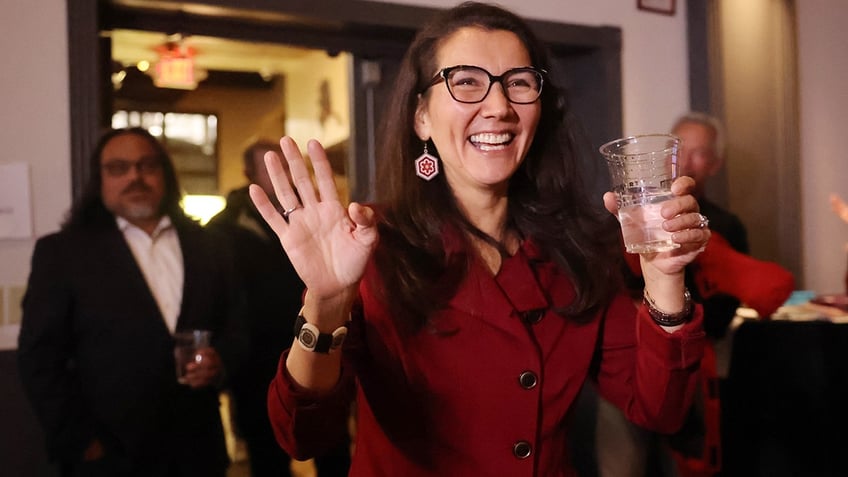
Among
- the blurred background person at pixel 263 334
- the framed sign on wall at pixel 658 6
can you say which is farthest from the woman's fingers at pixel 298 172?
the framed sign on wall at pixel 658 6

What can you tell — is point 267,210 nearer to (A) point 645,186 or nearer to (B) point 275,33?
(A) point 645,186

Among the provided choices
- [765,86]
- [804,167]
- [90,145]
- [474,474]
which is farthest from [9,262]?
[804,167]

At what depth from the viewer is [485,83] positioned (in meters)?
1.26

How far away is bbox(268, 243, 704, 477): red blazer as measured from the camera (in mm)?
1152

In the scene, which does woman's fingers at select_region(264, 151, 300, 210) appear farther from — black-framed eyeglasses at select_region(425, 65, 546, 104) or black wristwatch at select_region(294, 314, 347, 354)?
black-framed eyeglasses at select_region(425, 65, 546, 104)

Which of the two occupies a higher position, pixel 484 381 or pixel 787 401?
pixel 484 381

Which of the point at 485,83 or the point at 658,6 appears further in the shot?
the point at 658,6

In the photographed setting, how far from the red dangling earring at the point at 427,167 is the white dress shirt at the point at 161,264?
1.37 m

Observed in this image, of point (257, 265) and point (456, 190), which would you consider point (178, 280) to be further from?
point (456, 190)

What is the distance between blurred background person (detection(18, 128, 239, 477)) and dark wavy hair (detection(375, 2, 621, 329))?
4.07 ft

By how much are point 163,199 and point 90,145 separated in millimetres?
341

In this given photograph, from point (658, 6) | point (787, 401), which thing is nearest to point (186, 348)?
point (787, 401)

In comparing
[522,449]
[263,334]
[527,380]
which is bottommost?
[263,334]

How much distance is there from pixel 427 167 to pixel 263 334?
1.90m
